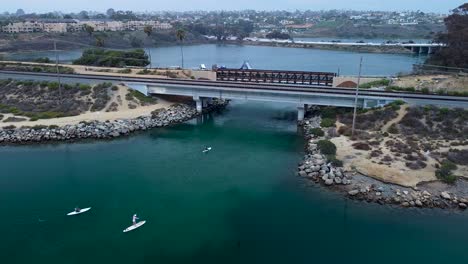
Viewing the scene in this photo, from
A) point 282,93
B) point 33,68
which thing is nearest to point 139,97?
point 282,93

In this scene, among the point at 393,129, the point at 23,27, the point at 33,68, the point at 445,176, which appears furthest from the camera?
the point at 23,27

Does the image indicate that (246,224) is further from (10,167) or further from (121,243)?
(10,167)

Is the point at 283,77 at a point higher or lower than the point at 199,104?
higher

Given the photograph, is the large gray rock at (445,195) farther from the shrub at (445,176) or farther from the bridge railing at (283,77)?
the bridge railing at (283,77)

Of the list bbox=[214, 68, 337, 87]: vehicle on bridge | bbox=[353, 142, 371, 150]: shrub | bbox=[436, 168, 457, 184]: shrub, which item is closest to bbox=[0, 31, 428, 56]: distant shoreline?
bbox=[214, 68, 337, 87]: vehicle on bridge

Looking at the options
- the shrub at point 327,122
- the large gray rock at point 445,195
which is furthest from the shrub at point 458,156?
the shrub at point 327,122

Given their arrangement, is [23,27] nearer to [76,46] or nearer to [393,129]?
[76,46]

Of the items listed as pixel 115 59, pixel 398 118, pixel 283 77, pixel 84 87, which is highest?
pixel 115 59
